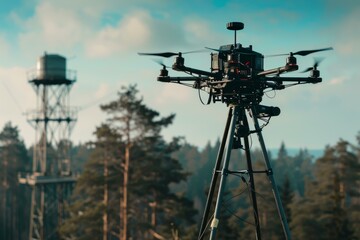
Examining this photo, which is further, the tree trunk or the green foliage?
the green foliage

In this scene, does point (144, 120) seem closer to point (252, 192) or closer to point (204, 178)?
point (252, 192)

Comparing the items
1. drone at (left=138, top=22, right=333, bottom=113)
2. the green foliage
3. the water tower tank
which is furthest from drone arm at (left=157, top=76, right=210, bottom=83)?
the green foliage

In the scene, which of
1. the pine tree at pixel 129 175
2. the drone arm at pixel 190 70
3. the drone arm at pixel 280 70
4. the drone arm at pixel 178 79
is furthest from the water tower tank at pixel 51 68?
the drone arm at pixel 280 70

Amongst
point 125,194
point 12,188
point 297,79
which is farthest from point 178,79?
point 12,188

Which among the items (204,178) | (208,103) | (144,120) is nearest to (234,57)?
(208,103)

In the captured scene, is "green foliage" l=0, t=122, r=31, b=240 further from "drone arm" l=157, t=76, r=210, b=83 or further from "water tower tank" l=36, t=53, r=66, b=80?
"drone arm" l=157, t=76, r=210, b=83

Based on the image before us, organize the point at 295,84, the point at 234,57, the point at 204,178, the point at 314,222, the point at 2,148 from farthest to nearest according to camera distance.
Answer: the point at 204,178
the point at 2,148
the point at 314,222
the point at 295,84
the point at 234,57
